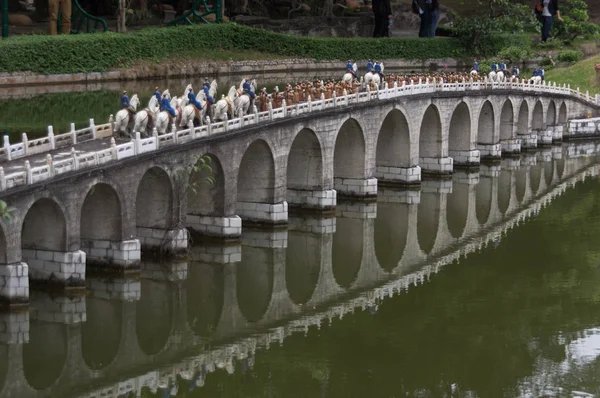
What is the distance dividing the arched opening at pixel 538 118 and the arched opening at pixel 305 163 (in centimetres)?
3930

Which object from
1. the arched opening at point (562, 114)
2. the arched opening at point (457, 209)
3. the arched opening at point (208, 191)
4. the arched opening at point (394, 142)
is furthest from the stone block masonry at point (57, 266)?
the arched opening at point (562, 114)

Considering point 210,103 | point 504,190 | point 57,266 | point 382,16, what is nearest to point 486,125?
point 504,190

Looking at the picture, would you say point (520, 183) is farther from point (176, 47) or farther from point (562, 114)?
point (176, 47)

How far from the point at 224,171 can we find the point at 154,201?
468cm

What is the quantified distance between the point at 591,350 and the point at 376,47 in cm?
8709

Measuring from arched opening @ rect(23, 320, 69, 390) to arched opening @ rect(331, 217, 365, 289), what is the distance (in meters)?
16.7

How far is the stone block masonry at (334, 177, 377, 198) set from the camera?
7706cm

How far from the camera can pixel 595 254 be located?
6862 cm

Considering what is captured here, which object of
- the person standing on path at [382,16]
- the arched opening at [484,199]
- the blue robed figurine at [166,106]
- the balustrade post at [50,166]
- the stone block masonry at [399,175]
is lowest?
the arched opening at [484,199]

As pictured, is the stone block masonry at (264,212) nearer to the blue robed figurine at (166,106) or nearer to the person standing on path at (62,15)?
the blue robed figurine at (166,106)

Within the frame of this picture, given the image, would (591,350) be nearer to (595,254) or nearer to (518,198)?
(595,254)

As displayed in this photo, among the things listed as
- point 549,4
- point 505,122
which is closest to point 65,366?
point 505,122

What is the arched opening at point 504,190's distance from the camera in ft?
270

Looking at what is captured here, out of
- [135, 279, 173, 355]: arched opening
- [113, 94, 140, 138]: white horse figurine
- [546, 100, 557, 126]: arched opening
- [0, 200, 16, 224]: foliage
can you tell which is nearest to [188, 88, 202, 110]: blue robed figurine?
[113, 94, 140, 138]: white horse figurine
